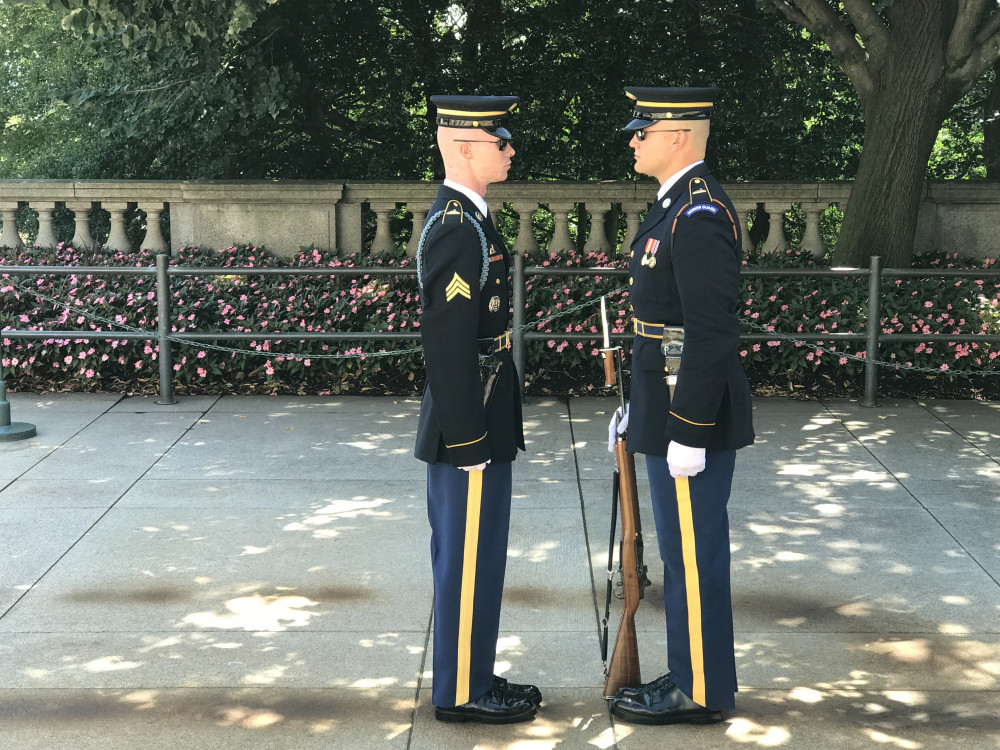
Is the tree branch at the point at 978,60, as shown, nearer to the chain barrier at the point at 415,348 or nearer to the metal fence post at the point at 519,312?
the chain barrier at the point at 415,348

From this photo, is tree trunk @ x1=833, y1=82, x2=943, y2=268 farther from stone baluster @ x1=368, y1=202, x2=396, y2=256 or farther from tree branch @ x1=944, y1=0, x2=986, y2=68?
stone baluster @ x1=368, y1=202, x2=396, y2=256

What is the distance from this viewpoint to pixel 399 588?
5355 mm

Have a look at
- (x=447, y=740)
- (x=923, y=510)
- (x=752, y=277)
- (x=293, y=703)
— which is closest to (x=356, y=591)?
(x=293, y=703)

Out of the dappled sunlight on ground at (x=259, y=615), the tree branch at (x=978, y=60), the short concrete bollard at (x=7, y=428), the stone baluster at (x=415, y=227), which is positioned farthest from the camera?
the stone baluster at (x=415, y=227)

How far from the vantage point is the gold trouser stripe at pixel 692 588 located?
4.03 m

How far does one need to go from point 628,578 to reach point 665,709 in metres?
0.46

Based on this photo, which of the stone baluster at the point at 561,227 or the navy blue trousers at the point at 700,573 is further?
the stone baluster at the point at 561,227

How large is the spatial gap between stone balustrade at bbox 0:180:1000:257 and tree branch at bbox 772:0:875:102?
3.25 ft

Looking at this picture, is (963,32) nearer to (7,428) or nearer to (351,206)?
(351,206)

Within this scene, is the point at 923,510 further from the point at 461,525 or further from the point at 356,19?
the point at 356,19

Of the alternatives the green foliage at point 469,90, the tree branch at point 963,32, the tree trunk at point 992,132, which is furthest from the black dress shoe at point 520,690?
the tree trunk at point 992,132

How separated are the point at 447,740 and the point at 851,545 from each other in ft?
8.56

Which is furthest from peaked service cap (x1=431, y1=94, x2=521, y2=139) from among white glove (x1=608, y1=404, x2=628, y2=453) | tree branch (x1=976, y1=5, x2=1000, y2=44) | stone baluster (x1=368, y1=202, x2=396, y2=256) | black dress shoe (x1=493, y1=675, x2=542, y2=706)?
tree branch (x1=976, y1=5, x2=1000, y2=44)

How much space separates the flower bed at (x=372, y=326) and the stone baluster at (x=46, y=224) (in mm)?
889
